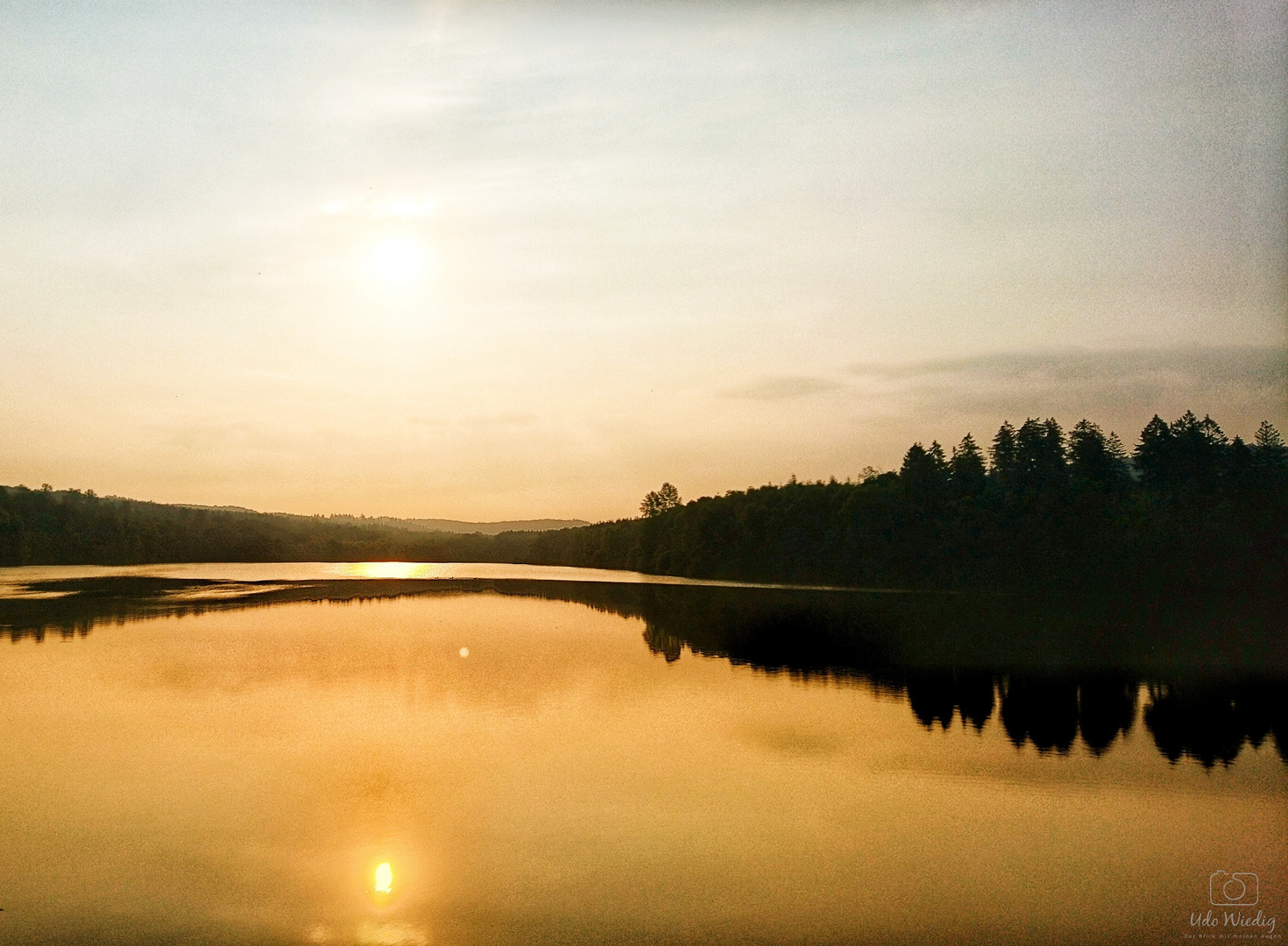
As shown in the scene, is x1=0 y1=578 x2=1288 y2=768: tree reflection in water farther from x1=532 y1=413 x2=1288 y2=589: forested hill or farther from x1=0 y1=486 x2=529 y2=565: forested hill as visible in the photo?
x1=0 y1=486 x2=529 y2=565: forested hill

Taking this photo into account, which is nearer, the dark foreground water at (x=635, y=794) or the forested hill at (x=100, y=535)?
the dark foreground water at (x=635, y=794)

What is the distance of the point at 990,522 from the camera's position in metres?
93.2

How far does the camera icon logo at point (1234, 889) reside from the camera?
663 inches

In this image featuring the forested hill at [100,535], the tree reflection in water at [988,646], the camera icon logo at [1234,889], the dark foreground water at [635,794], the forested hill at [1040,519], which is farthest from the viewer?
the forested hill at [100,535]

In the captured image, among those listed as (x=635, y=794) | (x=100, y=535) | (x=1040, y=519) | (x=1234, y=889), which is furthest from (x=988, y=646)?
(x=100, y=535)

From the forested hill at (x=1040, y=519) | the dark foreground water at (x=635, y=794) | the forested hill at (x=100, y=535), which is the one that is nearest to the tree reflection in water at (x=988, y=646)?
the dark foreground water at (x=635, y=794)

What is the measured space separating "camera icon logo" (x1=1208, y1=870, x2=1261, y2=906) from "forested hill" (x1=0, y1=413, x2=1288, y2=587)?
62939 mm

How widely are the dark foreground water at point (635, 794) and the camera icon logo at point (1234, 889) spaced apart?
0.24 feet

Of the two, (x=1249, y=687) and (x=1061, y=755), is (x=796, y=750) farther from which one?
(x=1249, y=687)

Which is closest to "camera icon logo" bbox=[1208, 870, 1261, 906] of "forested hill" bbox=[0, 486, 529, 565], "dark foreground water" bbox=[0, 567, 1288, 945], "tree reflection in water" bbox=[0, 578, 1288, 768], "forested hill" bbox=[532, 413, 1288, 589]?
"dark foreground water" bbox=[0, 567, 1288, 945]

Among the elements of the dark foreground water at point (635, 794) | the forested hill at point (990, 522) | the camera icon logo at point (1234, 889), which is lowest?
the camera icon logo at point (1234, 889)

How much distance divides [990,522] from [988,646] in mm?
47167

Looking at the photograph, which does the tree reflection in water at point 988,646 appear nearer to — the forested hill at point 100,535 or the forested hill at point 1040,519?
the forested hill at point 1040,519

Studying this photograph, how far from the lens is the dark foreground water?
15.4m
